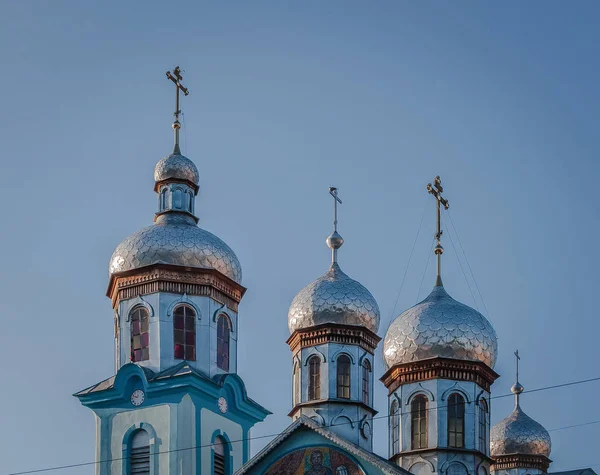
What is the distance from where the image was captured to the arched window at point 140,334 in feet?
126

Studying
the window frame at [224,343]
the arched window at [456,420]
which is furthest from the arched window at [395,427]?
the window frame at [224,343]

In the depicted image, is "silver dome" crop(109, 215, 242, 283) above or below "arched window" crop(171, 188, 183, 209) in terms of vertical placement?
→ below

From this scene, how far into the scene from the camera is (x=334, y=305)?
38469mm

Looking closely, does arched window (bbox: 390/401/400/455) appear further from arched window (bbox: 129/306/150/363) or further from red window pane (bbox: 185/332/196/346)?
arched window (bbox: 129/306/150/363)

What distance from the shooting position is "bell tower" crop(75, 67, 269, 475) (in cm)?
3738

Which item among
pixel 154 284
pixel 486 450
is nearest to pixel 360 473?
pixel 486 450

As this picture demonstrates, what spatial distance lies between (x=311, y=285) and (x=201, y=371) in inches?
128

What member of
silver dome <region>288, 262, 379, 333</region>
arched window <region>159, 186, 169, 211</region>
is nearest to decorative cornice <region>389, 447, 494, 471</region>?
silver dome <region>288, 262, 379, 333</region>

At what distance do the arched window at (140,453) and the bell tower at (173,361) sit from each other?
22mm

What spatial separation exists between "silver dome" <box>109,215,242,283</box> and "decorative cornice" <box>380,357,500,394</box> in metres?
4.82

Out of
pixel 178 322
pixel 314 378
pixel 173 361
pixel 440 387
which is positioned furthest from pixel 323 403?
pixel 178 322

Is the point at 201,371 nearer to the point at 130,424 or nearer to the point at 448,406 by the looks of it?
the point at 130,424

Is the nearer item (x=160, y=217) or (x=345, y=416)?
(x=345, y=416)

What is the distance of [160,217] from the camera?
133ft
